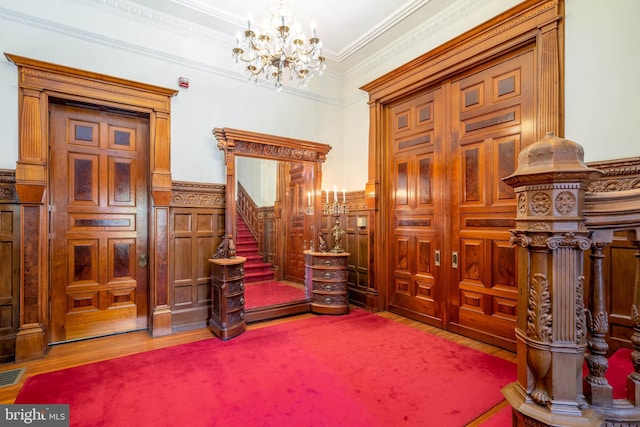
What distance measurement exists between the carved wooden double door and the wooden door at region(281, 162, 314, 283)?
129cm

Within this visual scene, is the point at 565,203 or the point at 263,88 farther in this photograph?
the point at 263,88

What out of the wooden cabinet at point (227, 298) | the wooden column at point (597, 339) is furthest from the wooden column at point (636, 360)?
the wooden cabinet at point (227, 298)

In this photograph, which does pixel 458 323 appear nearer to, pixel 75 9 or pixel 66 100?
pixel 66 100

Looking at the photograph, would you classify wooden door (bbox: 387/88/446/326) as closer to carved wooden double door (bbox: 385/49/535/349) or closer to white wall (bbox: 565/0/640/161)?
carved wooden double door (bbox: 385/49/535/349)

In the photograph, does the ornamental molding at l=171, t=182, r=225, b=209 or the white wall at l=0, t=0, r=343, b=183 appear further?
the ornamental molding at l=171, t=182, r=225, b=209

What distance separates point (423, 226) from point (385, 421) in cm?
261

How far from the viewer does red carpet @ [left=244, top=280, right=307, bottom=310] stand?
4270 millimetres

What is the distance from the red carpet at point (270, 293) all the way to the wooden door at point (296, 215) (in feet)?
0.51

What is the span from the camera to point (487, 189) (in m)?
3.49

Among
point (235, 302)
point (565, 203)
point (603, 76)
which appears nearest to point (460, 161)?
point (603, 76)

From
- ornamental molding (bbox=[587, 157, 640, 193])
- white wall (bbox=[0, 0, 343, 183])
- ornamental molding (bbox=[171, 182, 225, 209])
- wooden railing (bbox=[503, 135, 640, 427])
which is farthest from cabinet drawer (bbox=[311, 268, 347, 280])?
wooden railing (bbox=[503, 135, 640, 427])

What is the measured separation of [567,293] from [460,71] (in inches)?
129

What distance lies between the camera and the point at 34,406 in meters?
2.28

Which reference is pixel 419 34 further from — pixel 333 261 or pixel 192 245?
pixel 192 245
